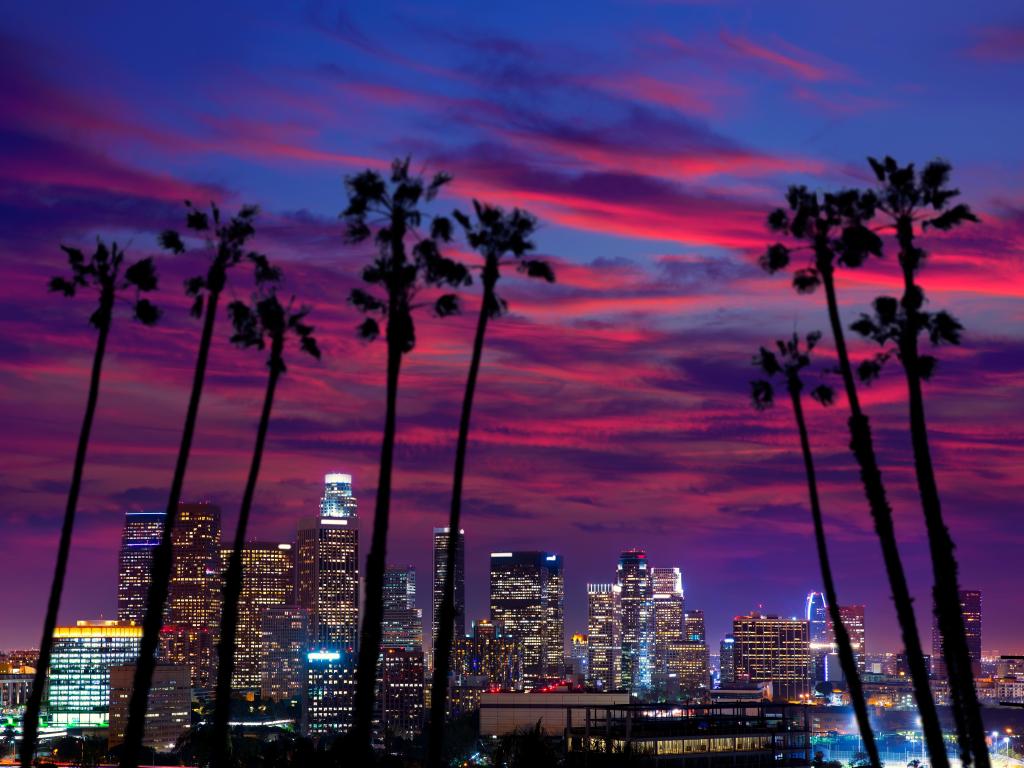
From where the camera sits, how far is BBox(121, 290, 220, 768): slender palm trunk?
171ft

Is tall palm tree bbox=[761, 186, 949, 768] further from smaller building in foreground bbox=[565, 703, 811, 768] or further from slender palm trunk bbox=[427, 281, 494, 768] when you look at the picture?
smaller building in foreground bbox=[565, 703, 811, 768]

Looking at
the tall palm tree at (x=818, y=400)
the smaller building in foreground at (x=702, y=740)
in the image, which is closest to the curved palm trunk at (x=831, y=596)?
the tall palm tree at (x=818, y=400)

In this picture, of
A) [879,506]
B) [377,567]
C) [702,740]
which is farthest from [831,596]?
[702,740]

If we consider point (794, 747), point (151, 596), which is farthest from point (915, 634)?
point (794, 747)

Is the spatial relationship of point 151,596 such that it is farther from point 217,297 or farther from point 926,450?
point 926,450

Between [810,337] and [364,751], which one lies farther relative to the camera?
[810,337]

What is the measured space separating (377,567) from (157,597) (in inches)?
363

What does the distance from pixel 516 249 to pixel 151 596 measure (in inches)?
673

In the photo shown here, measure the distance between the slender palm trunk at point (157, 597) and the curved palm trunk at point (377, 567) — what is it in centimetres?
677

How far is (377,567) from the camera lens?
160 feet

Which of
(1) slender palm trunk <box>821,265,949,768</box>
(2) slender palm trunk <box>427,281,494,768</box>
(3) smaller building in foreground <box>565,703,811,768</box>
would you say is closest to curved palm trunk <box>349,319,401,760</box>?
(2) slender palm trunk <box>427,281,494,768</box>

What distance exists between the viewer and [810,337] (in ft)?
187

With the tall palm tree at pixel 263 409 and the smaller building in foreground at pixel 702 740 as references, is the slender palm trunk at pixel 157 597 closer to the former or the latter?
the tall palm tree at pixel 263 409

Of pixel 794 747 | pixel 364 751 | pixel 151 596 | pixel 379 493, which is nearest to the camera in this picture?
pixel 364 751
